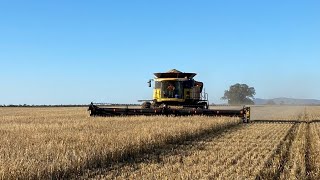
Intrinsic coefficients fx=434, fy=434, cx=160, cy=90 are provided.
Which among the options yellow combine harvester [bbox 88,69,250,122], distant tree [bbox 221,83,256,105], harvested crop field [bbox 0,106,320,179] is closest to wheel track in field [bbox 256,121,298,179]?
harvested crop field [bbox 0,106,320,179]

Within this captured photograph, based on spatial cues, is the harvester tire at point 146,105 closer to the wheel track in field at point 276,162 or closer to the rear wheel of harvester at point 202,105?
the rear wheel of harvester at point 202,105

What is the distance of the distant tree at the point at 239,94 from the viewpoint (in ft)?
506

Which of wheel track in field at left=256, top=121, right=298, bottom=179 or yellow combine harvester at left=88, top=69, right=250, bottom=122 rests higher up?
yellow combine harvester at left=88, top=69, right=250, bottom=122

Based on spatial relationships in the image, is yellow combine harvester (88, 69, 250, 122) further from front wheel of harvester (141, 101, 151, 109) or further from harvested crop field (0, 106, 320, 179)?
harvested crop field (0, 106, 320, 179)

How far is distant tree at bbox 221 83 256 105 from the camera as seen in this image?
15412cm

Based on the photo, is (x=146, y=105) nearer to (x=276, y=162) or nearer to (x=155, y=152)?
(x=155, y=152)

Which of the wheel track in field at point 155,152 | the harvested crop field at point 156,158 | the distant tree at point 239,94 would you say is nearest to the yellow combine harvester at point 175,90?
the wheel track in field at point 155,152

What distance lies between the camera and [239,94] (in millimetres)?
155625

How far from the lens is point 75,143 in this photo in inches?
441

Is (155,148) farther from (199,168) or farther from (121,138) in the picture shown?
(199,168)

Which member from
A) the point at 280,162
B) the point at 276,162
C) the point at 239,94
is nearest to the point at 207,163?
the point at 276,162

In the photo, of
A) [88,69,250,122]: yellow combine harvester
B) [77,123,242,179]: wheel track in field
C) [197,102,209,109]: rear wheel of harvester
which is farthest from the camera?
[197,102,209,109]: rear wheel of harvester

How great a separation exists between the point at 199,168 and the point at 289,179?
181 cm

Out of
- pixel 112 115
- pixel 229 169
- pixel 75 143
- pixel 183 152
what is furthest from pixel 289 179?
pixel 112 115
